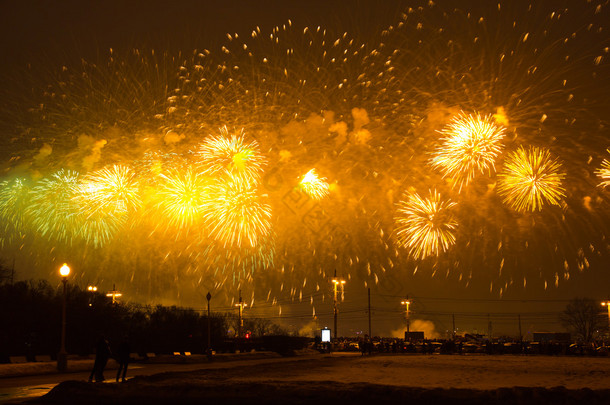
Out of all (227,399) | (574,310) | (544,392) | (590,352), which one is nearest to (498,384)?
(544,392)

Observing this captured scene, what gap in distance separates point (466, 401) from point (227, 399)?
5814mm

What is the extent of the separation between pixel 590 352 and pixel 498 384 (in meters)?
39.5

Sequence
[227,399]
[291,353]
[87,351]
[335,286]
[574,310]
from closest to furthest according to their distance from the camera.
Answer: [227,399] < [87,351] < [291,353] < [335,286] < [574,310]

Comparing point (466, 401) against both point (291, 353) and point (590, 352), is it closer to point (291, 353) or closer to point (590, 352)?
point (291, 353)

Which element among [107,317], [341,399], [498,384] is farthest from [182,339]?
[341,399]

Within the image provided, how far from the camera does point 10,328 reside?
43.6 meters

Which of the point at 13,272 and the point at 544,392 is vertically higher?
the point at 13,272

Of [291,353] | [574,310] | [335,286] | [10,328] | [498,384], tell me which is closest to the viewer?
[498,384]

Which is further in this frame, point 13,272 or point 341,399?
point 13,272

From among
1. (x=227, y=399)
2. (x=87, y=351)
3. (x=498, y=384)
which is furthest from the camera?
(x=87, y=351)

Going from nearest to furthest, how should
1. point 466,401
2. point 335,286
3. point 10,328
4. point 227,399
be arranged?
point 466,401, point 227,399, point 10,328, point 335,286

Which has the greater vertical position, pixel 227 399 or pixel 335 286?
pixel 335 286

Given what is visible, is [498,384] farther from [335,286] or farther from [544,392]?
[335,286]

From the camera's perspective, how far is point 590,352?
55.7 m
